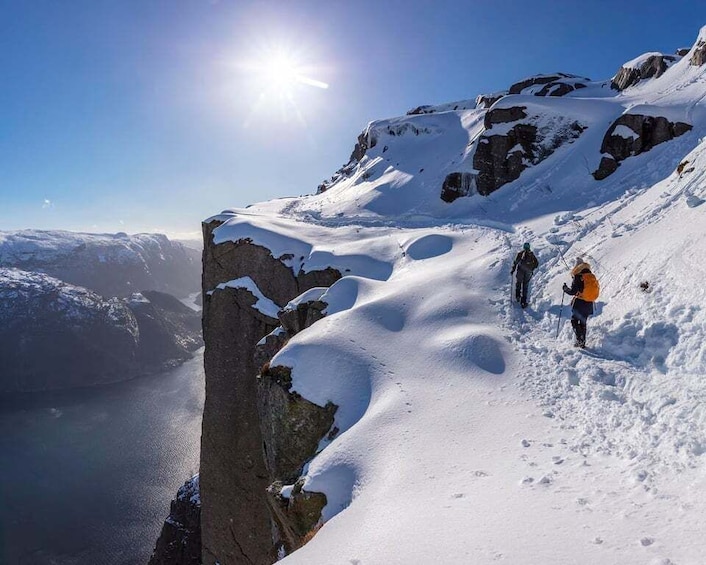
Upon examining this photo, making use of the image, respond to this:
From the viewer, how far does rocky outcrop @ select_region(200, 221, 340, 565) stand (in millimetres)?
22844

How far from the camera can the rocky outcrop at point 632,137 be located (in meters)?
25.2

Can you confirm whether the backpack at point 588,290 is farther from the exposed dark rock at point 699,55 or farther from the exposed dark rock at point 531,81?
the exposed dark rock at point 531,81

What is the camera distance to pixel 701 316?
8523 millimetres

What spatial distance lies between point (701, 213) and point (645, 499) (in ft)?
34.8

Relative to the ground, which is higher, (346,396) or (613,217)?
(613,217)

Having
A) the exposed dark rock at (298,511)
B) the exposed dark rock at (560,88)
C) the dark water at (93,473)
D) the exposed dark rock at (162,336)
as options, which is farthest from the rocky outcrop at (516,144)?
the exposed dark rock at (162,336)

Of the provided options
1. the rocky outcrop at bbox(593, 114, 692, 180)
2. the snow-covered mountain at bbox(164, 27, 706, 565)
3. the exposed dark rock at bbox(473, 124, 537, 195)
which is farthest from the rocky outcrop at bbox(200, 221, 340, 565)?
the rocky outcrop at bbox(593, 114, 692, 180)

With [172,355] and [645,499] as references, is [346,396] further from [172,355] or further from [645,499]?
[172,355]

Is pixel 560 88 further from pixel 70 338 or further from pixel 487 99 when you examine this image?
pixel 70 338

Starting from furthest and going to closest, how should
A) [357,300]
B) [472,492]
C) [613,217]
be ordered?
[613,217] → [357,300] → [472,492]

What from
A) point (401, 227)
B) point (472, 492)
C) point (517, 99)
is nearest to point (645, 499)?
point (472, 492)

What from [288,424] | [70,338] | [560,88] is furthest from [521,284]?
[70,338]

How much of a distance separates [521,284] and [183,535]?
3178 cm

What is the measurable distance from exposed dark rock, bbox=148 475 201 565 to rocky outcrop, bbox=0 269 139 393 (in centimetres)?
10944
